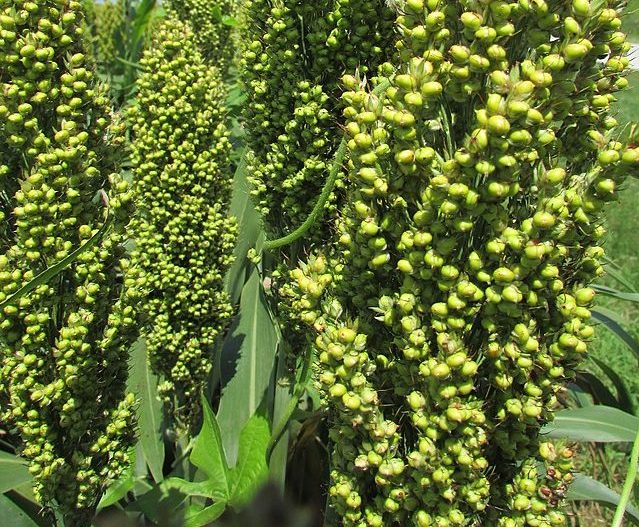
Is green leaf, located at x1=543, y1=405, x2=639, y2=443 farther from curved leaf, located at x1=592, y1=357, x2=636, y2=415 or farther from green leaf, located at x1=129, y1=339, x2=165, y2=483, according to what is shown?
green leaf, located at x1=129, y1=339, x2=165, y2=483

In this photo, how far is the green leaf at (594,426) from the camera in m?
2.42

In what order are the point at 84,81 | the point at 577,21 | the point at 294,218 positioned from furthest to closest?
the point at 294,218
the point at 84,81
the point at 577,21

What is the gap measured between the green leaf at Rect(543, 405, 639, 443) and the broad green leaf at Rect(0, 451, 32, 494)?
6.66 feet

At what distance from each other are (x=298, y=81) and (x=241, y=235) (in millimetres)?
1726

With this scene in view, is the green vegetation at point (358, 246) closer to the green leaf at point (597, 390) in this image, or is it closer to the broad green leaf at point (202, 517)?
the broad green leaf at point (202, 517)

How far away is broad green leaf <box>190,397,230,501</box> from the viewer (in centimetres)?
214

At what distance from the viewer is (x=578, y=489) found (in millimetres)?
2326

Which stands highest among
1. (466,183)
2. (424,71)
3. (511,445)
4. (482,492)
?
(424,71)

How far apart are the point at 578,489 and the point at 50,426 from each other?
1.91m

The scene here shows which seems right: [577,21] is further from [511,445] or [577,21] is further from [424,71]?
[511,445]

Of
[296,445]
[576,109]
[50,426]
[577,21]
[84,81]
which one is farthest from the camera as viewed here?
[296,445]

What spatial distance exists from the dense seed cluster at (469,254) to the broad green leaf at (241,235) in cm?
205

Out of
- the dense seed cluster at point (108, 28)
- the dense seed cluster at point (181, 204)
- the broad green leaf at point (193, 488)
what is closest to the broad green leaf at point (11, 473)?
the broad green leaf at point (193, 488)

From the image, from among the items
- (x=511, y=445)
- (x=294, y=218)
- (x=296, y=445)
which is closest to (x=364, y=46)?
(x=294, y=218)
